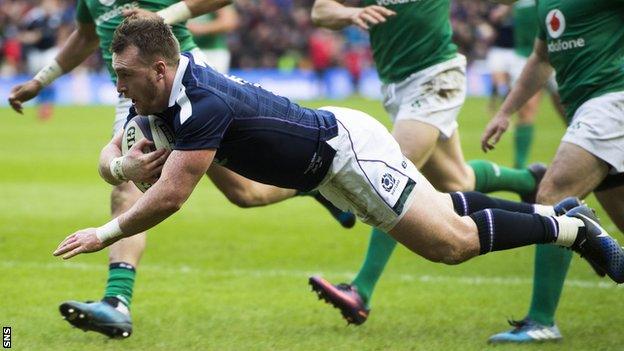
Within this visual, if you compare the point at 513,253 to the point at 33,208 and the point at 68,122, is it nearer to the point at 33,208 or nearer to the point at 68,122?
the point at 33,208

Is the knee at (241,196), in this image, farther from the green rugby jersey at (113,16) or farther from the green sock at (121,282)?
the green rugby jersey at (113,16)

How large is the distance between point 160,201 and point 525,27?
9809mm

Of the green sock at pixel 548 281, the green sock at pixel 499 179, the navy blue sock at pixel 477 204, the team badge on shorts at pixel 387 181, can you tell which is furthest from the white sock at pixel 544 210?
the green sock at pixel 499 179

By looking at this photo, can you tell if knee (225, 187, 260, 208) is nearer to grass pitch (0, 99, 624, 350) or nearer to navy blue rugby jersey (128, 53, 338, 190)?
grass pitch (0, 99, 624, 350)

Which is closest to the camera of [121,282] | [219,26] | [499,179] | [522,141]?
[121,282]

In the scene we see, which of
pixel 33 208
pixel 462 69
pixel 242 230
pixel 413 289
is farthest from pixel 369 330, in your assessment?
pixel 33 208

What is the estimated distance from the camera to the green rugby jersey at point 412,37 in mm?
7652

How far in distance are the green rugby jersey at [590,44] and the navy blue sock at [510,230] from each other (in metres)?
1.04

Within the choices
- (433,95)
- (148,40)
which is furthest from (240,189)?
(148,40)

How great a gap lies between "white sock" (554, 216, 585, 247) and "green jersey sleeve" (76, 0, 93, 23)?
3504 millimetres

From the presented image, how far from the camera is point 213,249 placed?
9.88 m

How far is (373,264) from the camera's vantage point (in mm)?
7055

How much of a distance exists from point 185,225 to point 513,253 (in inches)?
137

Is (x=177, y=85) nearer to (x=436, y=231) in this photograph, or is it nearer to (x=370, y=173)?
(x=370, y=173)
